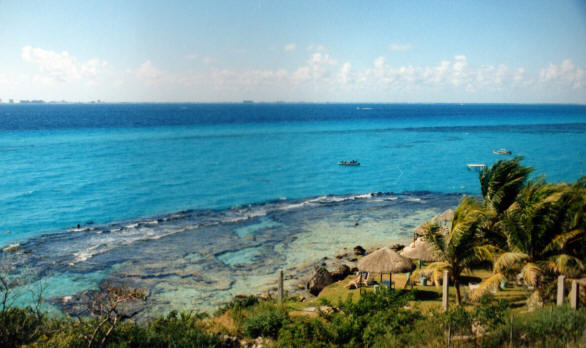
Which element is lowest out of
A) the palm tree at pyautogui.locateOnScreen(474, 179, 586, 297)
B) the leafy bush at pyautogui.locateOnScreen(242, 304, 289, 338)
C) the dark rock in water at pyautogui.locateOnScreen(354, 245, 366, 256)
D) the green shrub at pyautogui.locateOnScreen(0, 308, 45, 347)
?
the dark rock in water at pyautogui.locateOnScreen(354, 245, 366, 256)

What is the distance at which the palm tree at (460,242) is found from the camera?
12.6 meters

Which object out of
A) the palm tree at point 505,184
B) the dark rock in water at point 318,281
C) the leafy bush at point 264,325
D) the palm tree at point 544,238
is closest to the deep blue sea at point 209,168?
the dark rock in water at point 318,281

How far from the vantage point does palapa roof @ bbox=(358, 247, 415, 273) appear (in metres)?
16.2

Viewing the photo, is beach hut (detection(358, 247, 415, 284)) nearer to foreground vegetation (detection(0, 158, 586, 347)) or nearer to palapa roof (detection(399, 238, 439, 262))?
palapa roof (detection(399, 238, 439, 262))

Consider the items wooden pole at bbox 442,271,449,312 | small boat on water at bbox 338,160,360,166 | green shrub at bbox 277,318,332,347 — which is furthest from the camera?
small boat on water at bbox 338,160,360,166

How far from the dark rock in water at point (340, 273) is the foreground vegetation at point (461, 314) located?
5238mm

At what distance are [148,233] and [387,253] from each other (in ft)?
59.6

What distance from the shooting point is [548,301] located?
37.9 ft

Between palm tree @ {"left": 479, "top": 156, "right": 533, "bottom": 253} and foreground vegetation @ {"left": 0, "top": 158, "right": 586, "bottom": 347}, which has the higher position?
palm tree @ {"left": 479, "top": 156, "right": 533, "bottom": 253}

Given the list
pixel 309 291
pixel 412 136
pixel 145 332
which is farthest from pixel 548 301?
pixel 412 136

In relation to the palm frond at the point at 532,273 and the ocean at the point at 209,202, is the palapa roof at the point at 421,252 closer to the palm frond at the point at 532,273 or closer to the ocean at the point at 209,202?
the palm frond at the point at 532,273

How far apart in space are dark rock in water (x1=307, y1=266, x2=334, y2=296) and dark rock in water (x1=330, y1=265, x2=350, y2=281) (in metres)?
0.36

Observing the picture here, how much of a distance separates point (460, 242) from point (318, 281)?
815cm

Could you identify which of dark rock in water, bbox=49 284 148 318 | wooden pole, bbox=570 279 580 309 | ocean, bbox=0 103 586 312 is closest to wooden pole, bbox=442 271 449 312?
wooden pole, bbox=570 279 580 309
